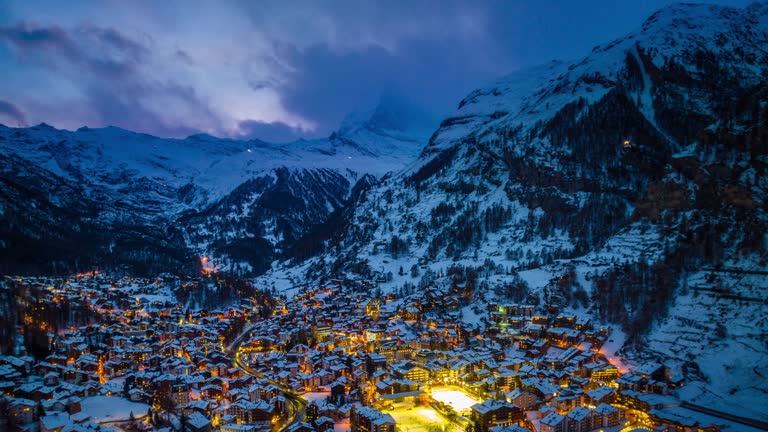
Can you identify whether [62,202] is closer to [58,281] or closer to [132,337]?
[58,281]

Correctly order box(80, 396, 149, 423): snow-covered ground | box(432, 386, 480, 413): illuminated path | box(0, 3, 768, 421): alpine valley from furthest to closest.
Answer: box(0, 3, 768, 421): alpine valley, box(432, 386, 480, 413): illuminated path, box(80, 396, 149, 423): snow-covered ground

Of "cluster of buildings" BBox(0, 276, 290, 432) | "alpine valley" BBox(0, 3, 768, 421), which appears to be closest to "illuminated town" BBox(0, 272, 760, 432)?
"cluster of buildings" BBox(0, 276, 290, 432)

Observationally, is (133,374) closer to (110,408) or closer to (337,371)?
(110,408)

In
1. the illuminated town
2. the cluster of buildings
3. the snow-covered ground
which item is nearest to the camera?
Answer: the illuminated town

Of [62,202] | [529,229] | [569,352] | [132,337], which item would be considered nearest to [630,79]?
[529,229]

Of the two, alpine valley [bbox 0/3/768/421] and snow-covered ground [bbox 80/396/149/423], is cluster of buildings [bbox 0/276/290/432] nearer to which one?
snow-covered ground [bbox 80/396/149/423]

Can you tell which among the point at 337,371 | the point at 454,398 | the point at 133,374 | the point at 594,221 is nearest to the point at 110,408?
the point at 133,374

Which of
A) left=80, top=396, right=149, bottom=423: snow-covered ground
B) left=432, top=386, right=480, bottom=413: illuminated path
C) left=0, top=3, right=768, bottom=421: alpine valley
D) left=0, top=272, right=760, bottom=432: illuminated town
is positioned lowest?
left=80, top=396, right=149, bottom=423: snow-covered ground
